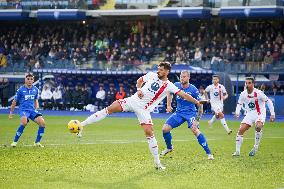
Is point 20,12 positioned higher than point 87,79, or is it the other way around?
point 20,12

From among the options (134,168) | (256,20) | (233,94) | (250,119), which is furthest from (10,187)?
(256,20)

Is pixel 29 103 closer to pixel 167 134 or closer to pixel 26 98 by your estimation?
pixel 26 98

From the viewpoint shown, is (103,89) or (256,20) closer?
(103,89)

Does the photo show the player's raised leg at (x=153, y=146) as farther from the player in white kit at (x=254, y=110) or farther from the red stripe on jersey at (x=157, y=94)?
the player in white kit at (x=254, y=110)

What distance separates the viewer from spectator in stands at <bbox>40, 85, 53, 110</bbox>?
41.5 metres

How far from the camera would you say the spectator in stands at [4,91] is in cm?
4372

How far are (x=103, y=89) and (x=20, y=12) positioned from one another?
11.1 meters

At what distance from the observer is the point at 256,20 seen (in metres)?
46.0

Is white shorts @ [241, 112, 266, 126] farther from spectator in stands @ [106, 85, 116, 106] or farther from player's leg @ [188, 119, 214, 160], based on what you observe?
spectator in stands @ [106, 85, 116, 106]

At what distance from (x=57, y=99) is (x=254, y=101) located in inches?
988

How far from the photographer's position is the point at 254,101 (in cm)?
1812

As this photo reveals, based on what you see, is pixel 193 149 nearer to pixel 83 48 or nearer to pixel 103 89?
pixel 103 89

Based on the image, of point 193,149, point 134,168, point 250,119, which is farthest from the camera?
point 193,149

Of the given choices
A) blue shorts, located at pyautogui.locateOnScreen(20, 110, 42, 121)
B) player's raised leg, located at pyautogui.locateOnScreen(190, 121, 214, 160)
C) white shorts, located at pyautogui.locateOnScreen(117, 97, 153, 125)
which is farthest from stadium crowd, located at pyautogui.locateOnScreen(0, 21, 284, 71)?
white shorts, located at pyautogui.locateOnScreen(117, 97, 153, 125)
